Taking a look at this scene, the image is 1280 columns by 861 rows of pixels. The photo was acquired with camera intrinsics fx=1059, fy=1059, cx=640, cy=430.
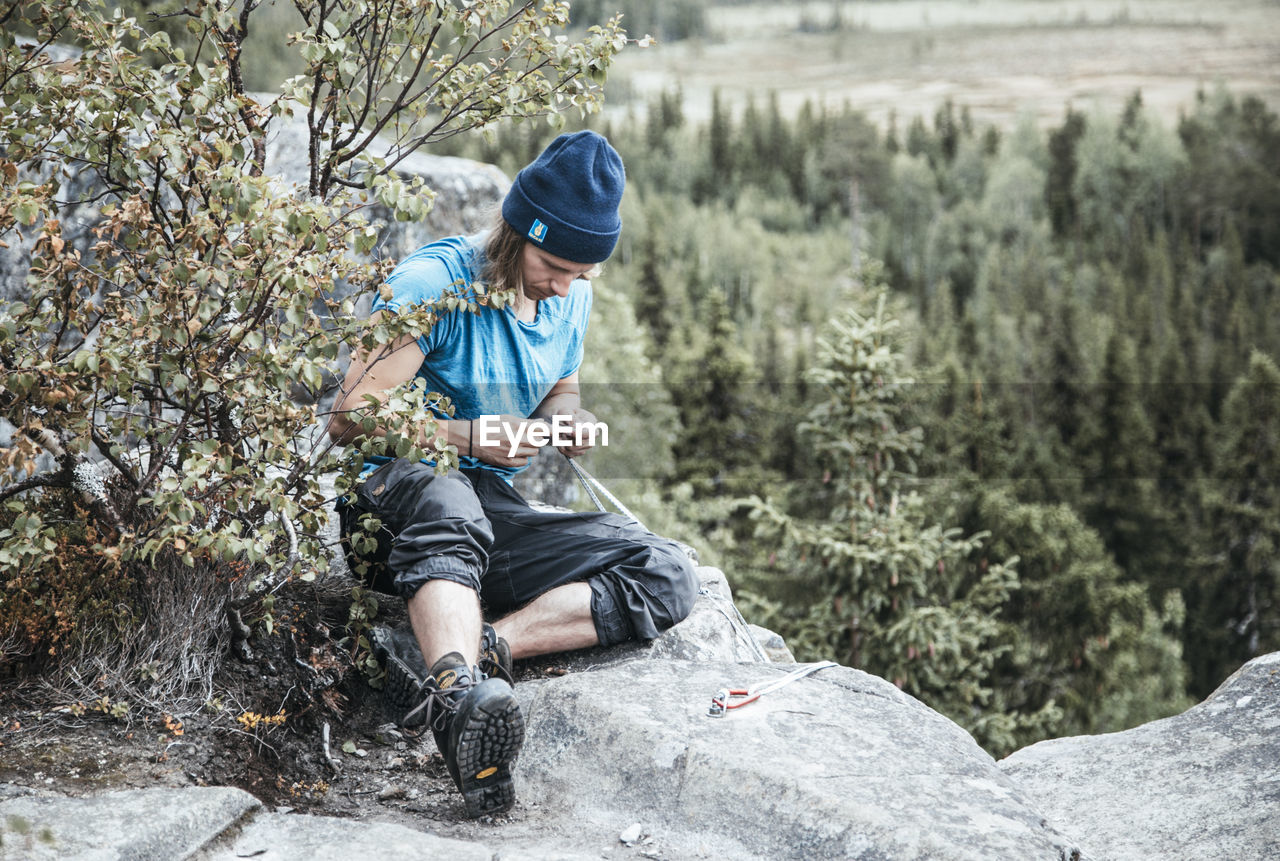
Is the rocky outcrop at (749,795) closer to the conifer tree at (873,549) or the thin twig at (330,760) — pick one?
the thin twig at (330,760)

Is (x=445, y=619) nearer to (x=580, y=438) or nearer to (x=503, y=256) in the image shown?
(x=580, y=438)

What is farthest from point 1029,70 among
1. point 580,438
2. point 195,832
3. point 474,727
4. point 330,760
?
point 195,832

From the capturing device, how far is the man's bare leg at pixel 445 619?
328 centimetres

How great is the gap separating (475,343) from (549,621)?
1.10 meters

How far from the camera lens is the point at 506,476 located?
14.5 feet

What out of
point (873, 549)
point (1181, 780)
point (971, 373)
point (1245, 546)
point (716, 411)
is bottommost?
point (1245, 546)

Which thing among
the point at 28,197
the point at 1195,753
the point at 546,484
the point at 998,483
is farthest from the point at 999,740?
the point at 998,483

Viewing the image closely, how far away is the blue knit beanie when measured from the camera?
3924 millimetres

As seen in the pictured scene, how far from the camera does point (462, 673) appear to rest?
10.4 feet

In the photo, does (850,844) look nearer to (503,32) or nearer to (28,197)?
(28,197)

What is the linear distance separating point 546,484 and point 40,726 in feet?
24.3

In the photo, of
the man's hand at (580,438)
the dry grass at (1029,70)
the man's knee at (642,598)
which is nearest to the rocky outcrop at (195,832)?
the man's knee at (642,598)

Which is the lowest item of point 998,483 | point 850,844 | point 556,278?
Result: point 998,483

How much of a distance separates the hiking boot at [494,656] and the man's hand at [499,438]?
64 centimetres
